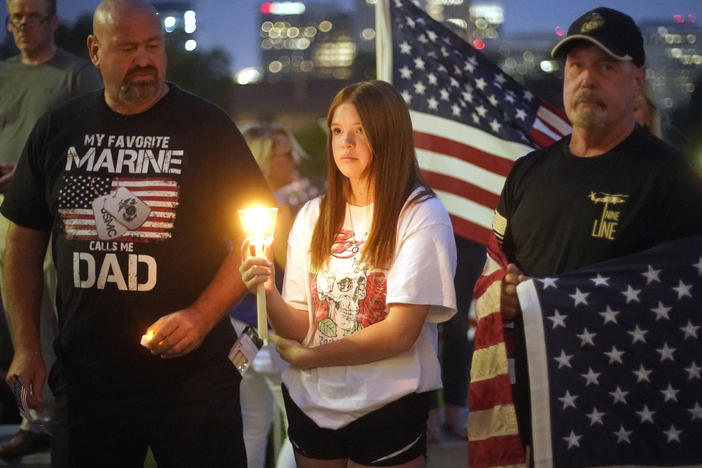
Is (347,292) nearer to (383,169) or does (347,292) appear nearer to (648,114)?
(383,169)

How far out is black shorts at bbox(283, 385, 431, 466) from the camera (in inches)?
Answer: 139

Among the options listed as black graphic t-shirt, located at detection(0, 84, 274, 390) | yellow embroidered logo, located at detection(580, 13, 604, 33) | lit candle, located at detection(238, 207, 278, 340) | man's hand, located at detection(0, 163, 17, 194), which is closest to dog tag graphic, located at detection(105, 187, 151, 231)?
black graphic t-shirt, located at detection(0, 84, 274, 390)

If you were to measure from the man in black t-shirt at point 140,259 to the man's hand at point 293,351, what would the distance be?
0.26 meters

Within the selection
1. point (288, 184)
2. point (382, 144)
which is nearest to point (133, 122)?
point (382, 144)

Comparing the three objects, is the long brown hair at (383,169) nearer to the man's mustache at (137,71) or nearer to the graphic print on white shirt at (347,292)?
the graphic print on white shirt at (347,292)

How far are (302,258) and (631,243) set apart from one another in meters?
1.28

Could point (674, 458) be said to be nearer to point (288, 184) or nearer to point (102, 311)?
point (102, 311)

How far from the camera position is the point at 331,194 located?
3793mm

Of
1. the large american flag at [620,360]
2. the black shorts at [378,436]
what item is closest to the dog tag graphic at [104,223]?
the black shorts at [378,436]

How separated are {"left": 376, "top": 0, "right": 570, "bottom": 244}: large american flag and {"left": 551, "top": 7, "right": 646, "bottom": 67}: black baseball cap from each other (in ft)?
6.81

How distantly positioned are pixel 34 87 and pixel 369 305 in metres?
3.06

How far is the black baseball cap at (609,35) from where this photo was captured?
3.58 meters

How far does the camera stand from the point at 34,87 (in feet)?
18.5

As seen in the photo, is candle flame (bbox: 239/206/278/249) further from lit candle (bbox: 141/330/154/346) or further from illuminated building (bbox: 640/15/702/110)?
illuminated building (bbox: 640/15/702/110)
